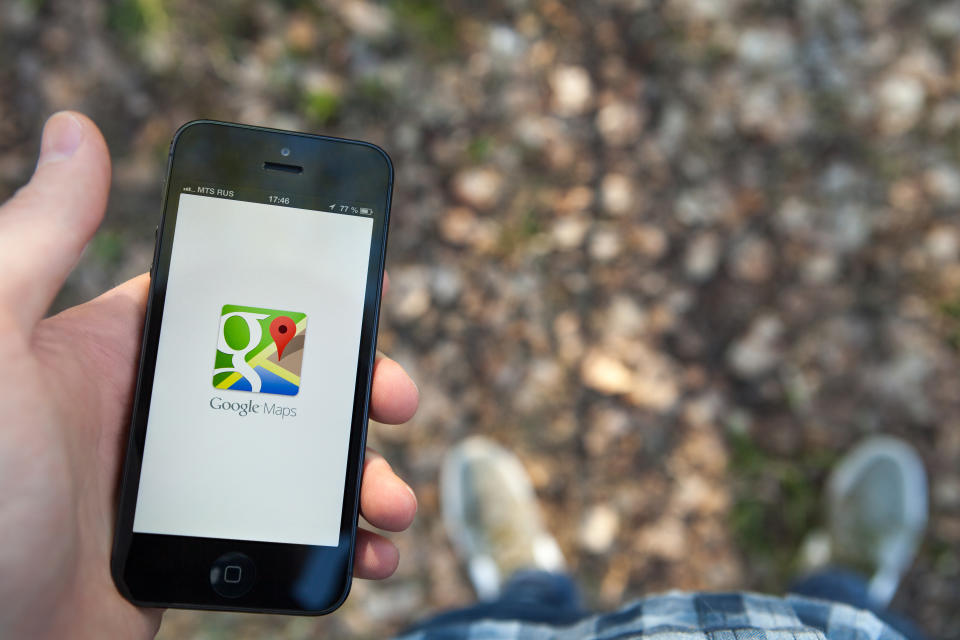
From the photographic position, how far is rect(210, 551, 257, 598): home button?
121 cm

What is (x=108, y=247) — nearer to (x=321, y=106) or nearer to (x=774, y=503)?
(x=321, y=106)

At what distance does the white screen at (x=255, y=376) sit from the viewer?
124cm

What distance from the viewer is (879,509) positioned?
2.02m

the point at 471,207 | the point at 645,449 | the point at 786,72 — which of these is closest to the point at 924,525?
the point at 645,449

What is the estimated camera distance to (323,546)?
1255 mm

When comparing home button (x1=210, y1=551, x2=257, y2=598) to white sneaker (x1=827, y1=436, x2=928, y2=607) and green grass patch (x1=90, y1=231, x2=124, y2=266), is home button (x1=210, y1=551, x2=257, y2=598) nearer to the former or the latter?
green grass patch (x1=90, y1=231, x2=124, y2=266)

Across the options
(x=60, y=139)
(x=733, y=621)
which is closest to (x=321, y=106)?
(x=60, y=139)

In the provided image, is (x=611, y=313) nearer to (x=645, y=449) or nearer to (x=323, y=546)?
(x=645, y=449)

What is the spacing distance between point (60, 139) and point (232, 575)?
83cm

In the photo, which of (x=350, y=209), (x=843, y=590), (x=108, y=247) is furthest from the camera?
(x=108, y=247)

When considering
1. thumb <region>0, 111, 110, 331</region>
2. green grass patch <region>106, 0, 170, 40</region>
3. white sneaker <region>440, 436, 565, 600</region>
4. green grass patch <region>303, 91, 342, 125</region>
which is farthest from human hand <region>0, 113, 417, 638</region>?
green grass patch <region>106, 0, 170, 40</region>

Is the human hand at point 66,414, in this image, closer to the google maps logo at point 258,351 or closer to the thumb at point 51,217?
the thumb at point 51,217

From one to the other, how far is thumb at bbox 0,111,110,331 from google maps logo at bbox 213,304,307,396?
284 mm

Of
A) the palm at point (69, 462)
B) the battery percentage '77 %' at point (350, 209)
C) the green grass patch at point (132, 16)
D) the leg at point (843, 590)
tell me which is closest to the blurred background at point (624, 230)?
the green grass patch at point (132, 16)
